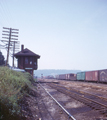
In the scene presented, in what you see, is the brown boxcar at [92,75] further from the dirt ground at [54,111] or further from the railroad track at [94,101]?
the dirt ground at [54,111]

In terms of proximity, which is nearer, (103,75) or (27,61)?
(103,75)

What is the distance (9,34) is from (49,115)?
69.1ft

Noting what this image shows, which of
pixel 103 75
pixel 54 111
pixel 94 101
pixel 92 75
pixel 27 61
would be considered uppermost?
pixel 27 61

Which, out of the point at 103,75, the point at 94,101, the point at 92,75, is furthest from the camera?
the point at 92,75

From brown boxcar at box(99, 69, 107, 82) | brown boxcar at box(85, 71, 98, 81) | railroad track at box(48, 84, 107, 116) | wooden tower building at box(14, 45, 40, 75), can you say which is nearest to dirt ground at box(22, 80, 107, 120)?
railroad track at box(48, 84, 107, 116)

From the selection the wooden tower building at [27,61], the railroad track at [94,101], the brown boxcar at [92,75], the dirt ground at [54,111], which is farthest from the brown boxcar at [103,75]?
the wooden tower building at [27,61]

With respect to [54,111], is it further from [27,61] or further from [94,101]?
[27,61]

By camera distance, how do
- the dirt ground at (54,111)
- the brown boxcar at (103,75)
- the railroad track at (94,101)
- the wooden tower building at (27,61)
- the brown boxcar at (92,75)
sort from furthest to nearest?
the wooden tower building at (27,61) → the brown boxcar at (92,75) → the brown boxcar at (103,75) → the railroad track at (94,101) → the dirt ground at (54,111)

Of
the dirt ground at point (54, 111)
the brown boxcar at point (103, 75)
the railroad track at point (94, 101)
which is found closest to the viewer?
the dirt ground at point (54, 111)

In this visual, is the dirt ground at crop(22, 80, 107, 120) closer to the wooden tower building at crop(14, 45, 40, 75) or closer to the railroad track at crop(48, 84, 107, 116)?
the railroad track at crop(48, 84, 107, 116)

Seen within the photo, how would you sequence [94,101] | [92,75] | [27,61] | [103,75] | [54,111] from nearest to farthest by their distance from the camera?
1. [54,111]
2. [94,101]
3. [103,75]
4. [92,75]
5. [27,61]

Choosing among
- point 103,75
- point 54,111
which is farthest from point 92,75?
point 54,111

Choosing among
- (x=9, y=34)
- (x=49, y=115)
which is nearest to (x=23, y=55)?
(x=9, y=34)

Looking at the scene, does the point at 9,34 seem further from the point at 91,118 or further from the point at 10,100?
the point at 91,118
